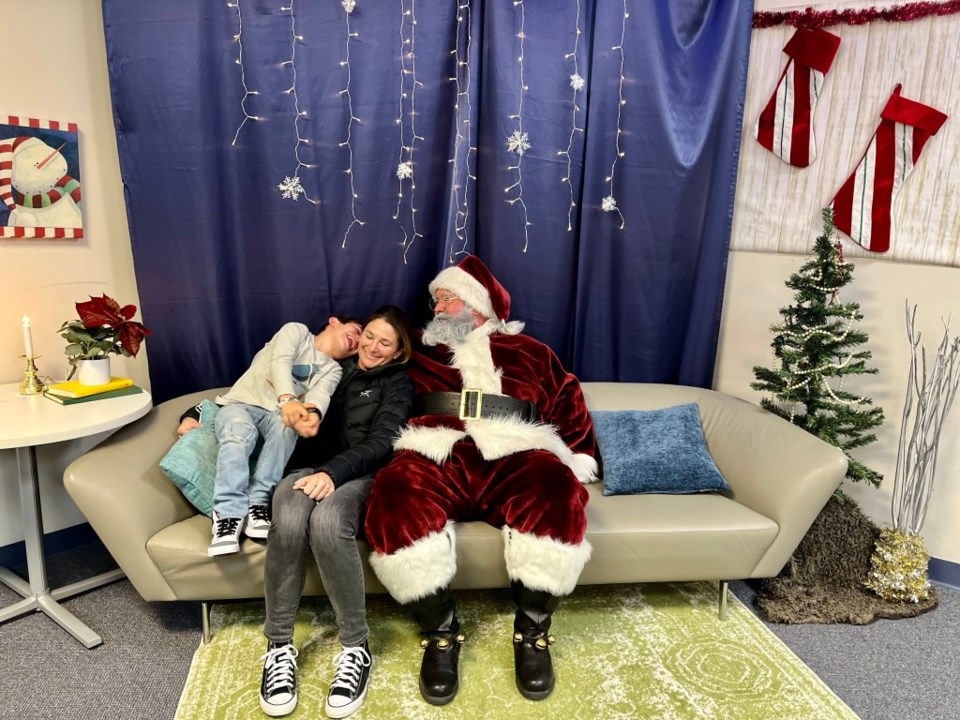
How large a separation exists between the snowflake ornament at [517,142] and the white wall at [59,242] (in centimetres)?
145

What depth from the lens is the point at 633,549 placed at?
202 centimetres

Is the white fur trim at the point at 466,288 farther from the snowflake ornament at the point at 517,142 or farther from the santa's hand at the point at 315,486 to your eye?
the santa's hand at the point at 315,486

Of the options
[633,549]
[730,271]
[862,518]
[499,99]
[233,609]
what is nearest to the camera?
[633,549]

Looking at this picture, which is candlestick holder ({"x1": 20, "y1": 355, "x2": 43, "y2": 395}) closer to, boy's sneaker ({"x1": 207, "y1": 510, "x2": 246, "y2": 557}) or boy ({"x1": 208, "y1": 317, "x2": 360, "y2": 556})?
boy ({"x1": 208, "y1": 317, "x2": 360, "y2": 556})

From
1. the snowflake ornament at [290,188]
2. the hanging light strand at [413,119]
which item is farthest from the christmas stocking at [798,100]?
the snowflake ornament at [290,188]

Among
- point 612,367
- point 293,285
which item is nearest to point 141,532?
point 293,285

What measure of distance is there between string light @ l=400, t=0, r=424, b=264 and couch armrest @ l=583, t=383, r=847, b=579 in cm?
91

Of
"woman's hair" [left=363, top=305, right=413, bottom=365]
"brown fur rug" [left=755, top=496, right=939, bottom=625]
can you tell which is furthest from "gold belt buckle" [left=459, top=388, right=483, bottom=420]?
"brown fur rug" [left=755, top=496, right=939, bottom=625]

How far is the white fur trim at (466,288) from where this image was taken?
7.70 ft

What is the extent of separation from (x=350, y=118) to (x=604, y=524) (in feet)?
5.60

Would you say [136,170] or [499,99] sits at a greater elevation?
[499,99]

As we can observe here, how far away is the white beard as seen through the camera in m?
2.33

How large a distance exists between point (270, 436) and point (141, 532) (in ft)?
1.40

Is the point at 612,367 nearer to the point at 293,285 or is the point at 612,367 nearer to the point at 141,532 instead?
the point at 293,285
